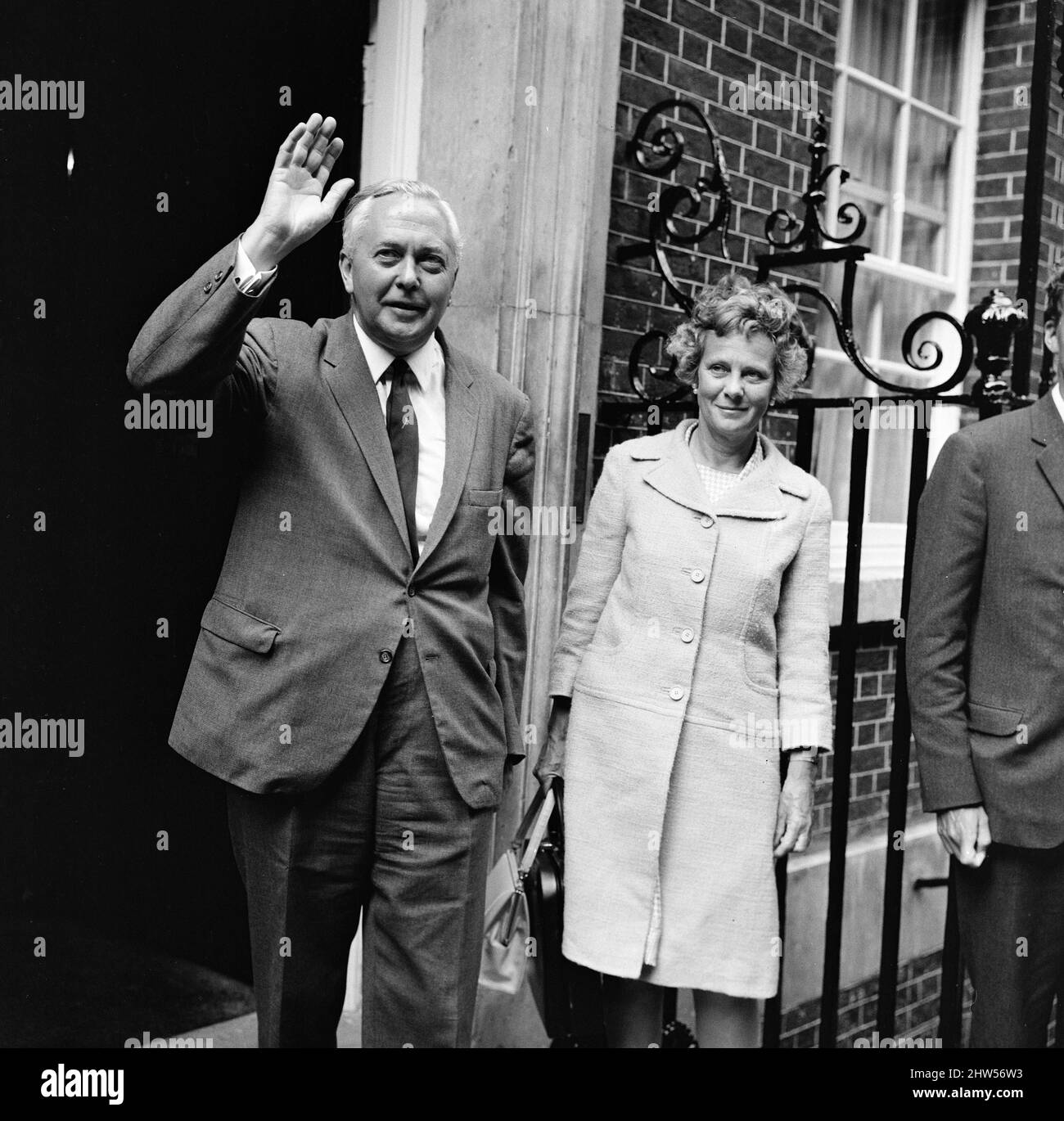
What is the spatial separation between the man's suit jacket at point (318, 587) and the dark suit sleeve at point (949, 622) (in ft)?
3.12

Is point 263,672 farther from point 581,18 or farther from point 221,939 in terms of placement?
point 581,18

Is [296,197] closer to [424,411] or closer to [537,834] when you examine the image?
[424,411]

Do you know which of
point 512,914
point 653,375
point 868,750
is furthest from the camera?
point 868,750

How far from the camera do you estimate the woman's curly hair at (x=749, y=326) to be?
276 cm

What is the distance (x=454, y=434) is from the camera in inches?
99.8

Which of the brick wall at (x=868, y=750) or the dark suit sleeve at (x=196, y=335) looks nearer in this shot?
the dark suit sleeve at (x=196, y=335)

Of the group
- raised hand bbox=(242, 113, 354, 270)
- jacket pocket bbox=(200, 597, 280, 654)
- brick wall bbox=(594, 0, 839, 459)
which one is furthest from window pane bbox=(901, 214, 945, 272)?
jacket pocket bbox=(200, 597, 280, 654)

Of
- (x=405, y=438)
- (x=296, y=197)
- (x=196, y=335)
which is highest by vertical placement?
(x=296, y=197)

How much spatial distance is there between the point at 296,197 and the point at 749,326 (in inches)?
42.9

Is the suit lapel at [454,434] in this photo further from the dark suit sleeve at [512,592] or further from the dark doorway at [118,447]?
the dark doorway at [118,447]

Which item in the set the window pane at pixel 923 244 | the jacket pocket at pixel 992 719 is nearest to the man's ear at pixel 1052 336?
the jacket pocket at pixel 992 719

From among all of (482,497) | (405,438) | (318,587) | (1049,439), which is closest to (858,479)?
(1049,439)

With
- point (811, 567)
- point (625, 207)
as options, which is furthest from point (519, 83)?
point (811, 567)
